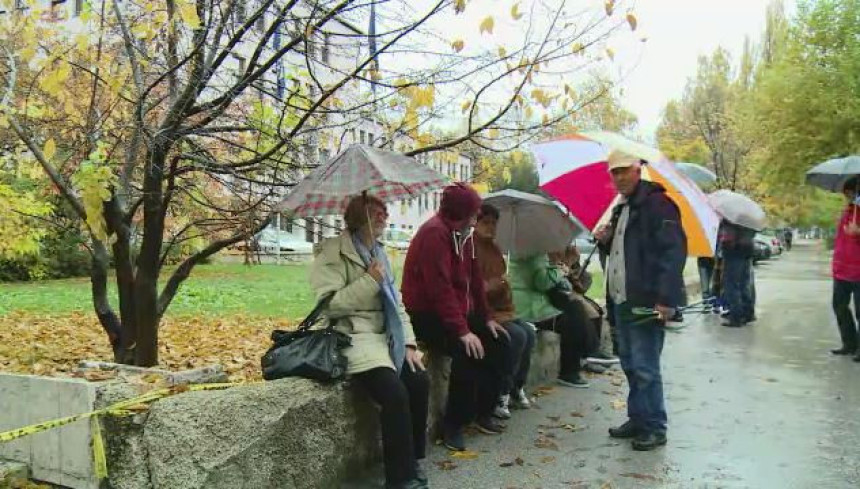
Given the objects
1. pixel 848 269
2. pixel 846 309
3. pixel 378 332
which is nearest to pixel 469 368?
pixel 378 332

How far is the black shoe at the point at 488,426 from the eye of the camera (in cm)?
534

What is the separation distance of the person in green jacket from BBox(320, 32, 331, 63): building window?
2428 mm

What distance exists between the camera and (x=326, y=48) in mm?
5332

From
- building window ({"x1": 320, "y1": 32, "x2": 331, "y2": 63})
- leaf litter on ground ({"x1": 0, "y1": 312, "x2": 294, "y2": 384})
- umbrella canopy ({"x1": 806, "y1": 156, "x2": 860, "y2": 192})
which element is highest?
building window ({"x1": 320, "y1": 32, "x2": 331, "y2": 63})

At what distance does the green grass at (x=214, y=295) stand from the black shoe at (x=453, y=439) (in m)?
4.71

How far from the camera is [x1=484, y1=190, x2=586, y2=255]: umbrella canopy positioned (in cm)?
657

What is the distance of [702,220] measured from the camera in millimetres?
5590

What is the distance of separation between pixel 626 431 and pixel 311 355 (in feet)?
7.83

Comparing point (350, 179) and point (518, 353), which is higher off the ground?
point (350, 179)

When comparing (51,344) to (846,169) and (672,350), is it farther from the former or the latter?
(846,169)

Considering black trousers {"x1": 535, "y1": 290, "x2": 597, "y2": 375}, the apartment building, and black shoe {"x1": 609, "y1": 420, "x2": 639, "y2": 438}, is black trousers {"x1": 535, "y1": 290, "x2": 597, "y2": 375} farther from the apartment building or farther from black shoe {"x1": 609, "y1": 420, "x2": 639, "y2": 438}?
black shoe {"x1": 609, "y1": 420, "x2": 639, "y2": 438}

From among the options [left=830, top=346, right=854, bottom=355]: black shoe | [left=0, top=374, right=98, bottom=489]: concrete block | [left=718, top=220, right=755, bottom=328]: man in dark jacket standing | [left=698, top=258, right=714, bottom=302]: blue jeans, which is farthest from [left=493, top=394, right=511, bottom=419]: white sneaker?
[left=698, top=258, right=714, bottom=302]: blue jeans

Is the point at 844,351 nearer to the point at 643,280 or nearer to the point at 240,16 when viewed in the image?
the point at 643,280

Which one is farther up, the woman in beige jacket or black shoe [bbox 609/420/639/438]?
the woman in beige jacket
